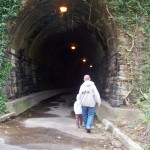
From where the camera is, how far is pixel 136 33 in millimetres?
12078

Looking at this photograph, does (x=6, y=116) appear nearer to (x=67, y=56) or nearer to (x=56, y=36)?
(x=56, y=36)

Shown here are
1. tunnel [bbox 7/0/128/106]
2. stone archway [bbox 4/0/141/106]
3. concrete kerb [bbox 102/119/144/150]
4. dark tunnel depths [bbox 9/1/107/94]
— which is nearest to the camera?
concrete kerb [bbox 102/119/144/150]

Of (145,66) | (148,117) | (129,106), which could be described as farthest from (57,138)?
(145,66)

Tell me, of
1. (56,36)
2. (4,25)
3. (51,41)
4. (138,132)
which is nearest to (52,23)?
(56,36)

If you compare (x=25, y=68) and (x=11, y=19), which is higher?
(x=11, y=19)

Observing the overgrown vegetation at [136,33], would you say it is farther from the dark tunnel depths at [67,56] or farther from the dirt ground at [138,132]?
the dark tunnel depths at [67,56]

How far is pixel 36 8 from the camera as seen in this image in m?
14.1

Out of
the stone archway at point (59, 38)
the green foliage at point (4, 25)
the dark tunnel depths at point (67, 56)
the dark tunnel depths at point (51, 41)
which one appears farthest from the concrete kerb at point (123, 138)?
the dark tunnel depths at point (67, 56)

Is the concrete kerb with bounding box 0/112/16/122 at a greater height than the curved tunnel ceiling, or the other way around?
the curved tunnel ceiling

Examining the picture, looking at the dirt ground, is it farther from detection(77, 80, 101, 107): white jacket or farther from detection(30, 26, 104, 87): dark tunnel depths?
detection(30, 26, 104, 87): dark tunnel depths

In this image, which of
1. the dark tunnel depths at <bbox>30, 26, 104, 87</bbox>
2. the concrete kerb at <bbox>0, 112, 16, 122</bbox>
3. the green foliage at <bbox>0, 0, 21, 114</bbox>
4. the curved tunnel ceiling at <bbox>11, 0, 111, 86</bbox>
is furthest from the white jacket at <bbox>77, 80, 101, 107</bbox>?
the dark tunnel depths at <bbox>30, 26, 104, 87</bbox>

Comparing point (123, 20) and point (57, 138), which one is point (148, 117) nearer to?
point (57, 138)

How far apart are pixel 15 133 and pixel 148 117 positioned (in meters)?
3.88

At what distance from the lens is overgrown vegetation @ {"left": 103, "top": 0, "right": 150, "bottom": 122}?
A: 11.9 m
